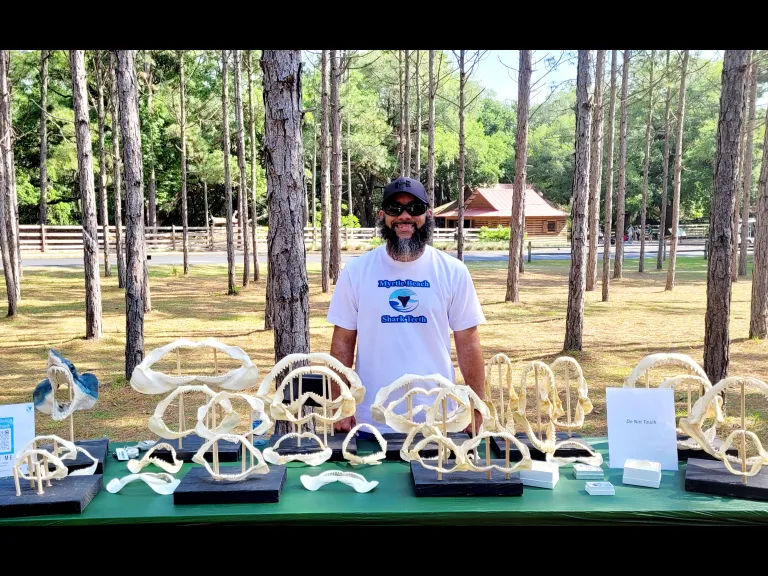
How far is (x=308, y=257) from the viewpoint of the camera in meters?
29.6

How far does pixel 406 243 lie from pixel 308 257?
2662cm

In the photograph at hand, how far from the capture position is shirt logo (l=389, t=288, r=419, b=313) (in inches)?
127

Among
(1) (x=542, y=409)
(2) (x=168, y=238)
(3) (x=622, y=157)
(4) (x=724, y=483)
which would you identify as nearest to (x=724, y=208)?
(1) (x=542, y=409)

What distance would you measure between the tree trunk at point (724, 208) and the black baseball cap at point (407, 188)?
4.60 meters

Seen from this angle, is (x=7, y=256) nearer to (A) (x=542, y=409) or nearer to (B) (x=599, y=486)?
(A) (x=542, y=409)

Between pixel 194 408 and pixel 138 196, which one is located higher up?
pixel 138 196

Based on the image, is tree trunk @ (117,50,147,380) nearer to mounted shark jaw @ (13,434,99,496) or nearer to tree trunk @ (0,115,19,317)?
tree trunk @ (0,115,19,317)

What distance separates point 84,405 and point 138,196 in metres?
6.41

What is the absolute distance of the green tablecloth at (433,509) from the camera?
2.22 meters

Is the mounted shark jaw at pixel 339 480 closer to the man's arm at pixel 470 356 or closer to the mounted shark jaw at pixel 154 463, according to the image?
the mounted shark jaw at pixel 154 463

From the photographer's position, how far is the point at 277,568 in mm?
2301

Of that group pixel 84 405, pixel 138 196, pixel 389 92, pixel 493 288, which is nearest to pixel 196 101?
pixel 389 92

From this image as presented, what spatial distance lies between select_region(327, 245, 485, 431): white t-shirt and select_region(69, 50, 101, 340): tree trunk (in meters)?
8.28
